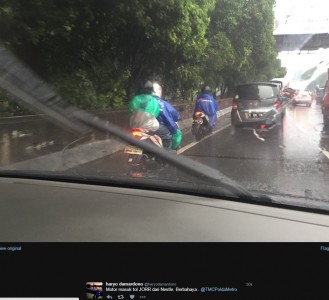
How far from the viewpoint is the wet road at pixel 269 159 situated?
5047 millimetres

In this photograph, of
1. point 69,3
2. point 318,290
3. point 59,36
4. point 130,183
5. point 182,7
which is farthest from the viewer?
point 182,7

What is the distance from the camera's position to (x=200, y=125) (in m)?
10.6

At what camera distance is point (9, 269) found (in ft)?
7.81

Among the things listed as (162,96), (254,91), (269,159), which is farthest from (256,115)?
(162,96)

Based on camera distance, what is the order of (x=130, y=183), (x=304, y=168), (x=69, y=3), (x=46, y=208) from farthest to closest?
1. (x=69, y=3)
2. (x=304, y=168)
3. (x=130, y=183)
4. (x=46, y=208)

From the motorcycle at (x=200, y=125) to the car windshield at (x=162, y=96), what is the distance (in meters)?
0.02

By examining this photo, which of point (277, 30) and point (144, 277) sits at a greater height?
point (277, 30)

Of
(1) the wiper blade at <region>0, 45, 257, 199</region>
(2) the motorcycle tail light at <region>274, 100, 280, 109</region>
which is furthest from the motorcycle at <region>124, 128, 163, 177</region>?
(2) the motorcycle tail light at <region>274, 100, 280, 109</region>

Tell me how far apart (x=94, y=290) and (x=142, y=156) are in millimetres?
3136

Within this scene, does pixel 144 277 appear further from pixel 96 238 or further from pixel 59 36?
pixel 59 36

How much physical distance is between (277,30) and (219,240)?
4205mm

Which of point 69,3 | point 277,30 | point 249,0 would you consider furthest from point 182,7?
point 277,30

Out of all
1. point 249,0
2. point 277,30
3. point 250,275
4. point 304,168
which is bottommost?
point 304,168

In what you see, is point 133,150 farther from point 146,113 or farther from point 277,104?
point 277,104
